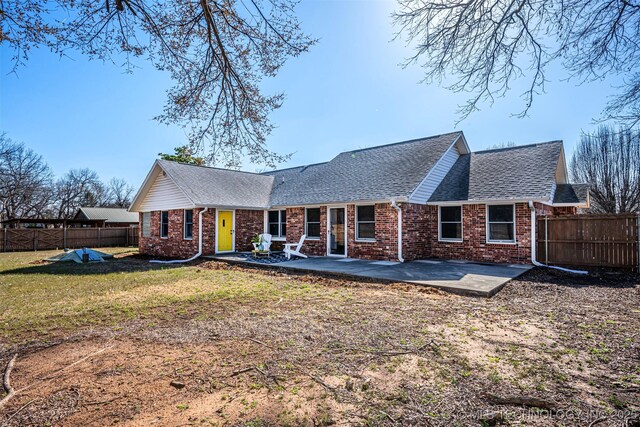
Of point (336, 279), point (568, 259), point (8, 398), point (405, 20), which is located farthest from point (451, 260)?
point (8, 398)

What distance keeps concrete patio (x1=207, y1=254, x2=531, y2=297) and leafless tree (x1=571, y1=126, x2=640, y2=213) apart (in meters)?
16.4

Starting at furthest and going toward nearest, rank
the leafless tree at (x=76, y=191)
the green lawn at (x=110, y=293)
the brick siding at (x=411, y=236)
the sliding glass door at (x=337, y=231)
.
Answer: the leafless tree at (x=76, y=191) → the sliding glass door at (x=337, y=231) → the brick siding at (x=411, y=236) → the green lawn at (x=110, y=293)

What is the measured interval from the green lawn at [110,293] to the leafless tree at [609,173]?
75.8 ft

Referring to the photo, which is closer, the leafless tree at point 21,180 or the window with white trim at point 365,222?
the window with white trim at point 365,222

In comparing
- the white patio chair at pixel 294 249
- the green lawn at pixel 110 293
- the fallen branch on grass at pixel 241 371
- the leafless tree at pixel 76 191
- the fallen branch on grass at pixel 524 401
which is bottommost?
the green lawn at pixel 110 293

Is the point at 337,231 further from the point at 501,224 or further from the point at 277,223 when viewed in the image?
the point at 501,224

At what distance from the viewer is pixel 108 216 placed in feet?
127

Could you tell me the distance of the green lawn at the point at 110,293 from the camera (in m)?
5.62

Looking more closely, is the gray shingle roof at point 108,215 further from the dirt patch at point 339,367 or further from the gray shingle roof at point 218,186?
the dirt patch at point 339,367

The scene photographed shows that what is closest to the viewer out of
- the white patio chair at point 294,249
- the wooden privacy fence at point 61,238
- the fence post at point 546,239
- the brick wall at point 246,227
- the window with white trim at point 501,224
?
the fence post at point 546,239

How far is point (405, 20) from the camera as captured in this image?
4.59 metres

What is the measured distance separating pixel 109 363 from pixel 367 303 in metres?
4.37

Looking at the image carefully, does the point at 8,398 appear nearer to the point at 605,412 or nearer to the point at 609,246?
the point at 605,412

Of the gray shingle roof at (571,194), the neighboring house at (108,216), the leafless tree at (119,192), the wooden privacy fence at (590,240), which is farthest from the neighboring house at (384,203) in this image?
the leafless tree at (119,192)
